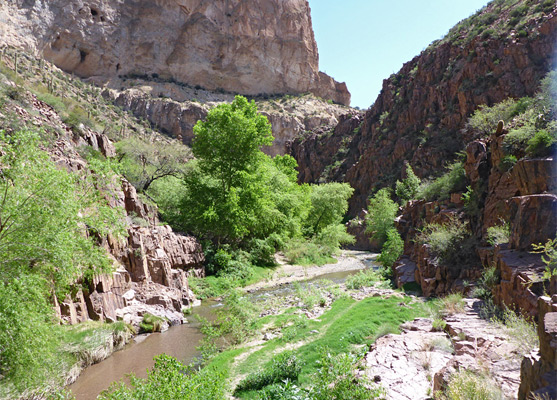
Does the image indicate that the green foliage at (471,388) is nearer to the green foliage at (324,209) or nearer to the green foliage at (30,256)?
the green foliage at (30,256)

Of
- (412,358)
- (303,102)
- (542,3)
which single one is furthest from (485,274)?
(303,102)

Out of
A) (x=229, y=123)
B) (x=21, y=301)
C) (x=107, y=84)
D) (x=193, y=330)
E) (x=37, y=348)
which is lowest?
(x=193, y=330)

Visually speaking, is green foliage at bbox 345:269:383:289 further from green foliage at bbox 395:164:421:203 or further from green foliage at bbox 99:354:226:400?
green foliage at bbox 395:164:421:203

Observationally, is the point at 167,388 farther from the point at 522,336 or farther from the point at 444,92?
the point at 444,92

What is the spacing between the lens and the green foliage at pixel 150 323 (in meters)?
13.8

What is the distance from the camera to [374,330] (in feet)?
36.8

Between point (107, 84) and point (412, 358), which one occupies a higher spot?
point (107, 84)

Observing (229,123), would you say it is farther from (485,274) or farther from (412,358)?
(412,358)

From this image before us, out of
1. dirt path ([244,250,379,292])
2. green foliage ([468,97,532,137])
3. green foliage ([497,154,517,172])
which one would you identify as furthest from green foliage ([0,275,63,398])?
green foliage ([468,97,532,137])

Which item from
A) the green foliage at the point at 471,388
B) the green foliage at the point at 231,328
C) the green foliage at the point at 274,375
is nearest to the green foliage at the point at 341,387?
the green foliage at the point at 471,388

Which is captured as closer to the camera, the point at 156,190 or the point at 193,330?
the point at 193,330

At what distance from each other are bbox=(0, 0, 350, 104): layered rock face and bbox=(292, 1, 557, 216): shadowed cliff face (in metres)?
33.8

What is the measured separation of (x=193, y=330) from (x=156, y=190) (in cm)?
1596

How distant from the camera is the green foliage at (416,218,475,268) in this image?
14.8 m
